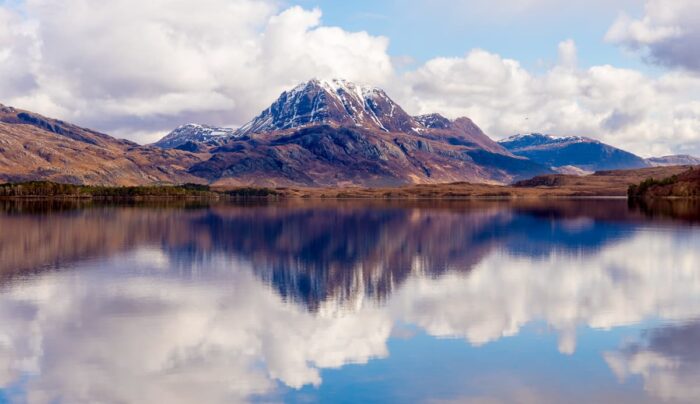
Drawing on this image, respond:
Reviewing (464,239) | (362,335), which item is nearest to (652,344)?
(362,335)

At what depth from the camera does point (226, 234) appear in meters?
101

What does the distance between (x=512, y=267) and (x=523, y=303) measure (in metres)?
18.8

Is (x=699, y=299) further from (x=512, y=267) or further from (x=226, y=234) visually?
(x=226, y=234)

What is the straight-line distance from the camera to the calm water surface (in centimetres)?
2673

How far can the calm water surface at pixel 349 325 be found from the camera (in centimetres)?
2673

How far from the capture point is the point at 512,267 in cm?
6259

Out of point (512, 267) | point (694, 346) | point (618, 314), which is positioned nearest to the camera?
point (694, 346)

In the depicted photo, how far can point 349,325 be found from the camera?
124ft

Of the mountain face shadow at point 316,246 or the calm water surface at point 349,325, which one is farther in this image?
the mountain face shadow at point 316,246

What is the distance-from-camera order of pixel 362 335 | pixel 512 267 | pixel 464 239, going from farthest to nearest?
pixel 464 239 < pixel 512 267 < pixel 362 335

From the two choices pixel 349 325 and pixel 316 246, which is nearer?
pixel 349 325

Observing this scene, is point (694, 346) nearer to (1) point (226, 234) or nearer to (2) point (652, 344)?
(2) point (652, 344)

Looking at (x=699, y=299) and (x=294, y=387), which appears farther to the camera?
(x=699, y=299)

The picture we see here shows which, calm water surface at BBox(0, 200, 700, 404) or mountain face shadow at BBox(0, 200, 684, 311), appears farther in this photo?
mountain face shadow at BBox(0, 200, 684, 311)
